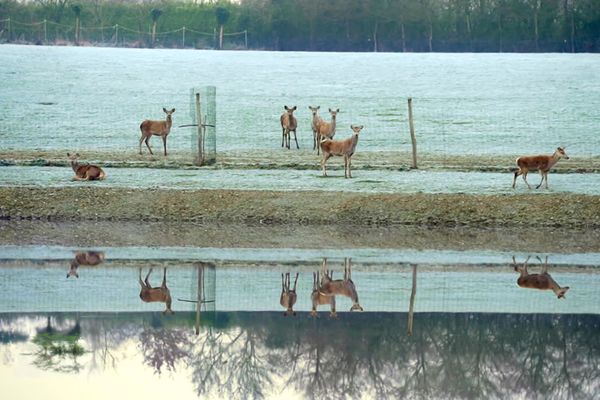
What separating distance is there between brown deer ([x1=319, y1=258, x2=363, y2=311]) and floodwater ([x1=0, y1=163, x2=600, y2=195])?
336 inches

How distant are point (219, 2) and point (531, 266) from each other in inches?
1907

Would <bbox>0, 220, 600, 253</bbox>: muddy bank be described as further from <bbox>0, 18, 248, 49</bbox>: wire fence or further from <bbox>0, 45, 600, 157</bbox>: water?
<bbox>0, 18, 248, 49</bbox>: wire fence

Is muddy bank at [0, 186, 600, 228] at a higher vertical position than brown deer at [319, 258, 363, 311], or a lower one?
higher

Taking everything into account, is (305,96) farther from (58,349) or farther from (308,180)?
(58,349)

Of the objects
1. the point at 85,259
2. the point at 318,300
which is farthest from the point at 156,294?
the point at 85,259

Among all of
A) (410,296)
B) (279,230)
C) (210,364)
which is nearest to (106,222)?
(279,230)

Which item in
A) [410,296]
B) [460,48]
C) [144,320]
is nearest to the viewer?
[144,320]

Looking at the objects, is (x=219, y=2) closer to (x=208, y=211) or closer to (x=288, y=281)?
(x=208, y=211)

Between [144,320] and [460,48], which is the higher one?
[460,48]

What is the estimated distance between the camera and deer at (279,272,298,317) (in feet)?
45.7

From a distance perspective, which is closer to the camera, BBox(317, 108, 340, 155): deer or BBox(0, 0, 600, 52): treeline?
BBox(317, 108, 340, 155): deer

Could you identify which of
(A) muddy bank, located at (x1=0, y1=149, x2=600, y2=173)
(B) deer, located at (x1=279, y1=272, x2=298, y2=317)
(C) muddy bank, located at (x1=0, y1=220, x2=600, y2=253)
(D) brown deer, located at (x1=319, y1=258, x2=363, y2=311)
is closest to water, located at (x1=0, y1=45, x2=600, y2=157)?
(A) muddy bank, located at (x1=0, y1=149, x2=600, y2=173)

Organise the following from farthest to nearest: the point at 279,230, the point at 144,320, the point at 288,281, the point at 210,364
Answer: the point at 279,230, the point at 288,281, the point at 144,320, the point at 210,364

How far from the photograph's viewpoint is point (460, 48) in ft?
201
